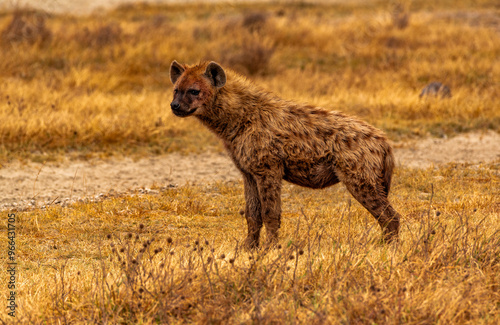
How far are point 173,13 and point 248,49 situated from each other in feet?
61.6

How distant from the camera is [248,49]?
13430mm

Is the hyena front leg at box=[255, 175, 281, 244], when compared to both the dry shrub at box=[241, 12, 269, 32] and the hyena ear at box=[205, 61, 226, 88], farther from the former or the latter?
the dry shrub at box=[241, 12, 269, 32]

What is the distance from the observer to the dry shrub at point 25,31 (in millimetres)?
14031

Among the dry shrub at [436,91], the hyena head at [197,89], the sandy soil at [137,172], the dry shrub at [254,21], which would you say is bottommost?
the sandy soil at [137,172]

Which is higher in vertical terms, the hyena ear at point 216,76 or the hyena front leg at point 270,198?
the hyena ear at point 216,76

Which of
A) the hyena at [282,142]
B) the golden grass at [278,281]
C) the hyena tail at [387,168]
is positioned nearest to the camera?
the golden grass at [278,281]

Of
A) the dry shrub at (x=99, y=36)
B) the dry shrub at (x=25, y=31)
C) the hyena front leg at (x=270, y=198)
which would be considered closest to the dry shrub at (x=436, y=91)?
the hyena front leg at (x=270, y=198)

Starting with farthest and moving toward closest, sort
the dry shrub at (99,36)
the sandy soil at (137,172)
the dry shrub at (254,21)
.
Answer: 1. the dry shrub at (254,21)
2. the dry shrub at (99,36)
3. the sandy soil at (137,172)

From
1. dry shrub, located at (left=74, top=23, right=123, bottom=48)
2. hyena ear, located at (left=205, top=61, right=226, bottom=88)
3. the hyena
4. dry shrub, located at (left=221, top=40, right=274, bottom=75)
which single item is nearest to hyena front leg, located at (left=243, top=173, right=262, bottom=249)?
the hyena

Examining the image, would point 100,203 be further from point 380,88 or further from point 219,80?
point 380,88

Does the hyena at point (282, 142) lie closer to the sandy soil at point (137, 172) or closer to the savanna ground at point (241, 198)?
the savanna ground at point (241, 198)

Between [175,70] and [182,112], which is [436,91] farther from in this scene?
[182,112]

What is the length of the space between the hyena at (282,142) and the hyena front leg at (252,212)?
34 millimetres

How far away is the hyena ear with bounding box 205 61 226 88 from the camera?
198 inches
